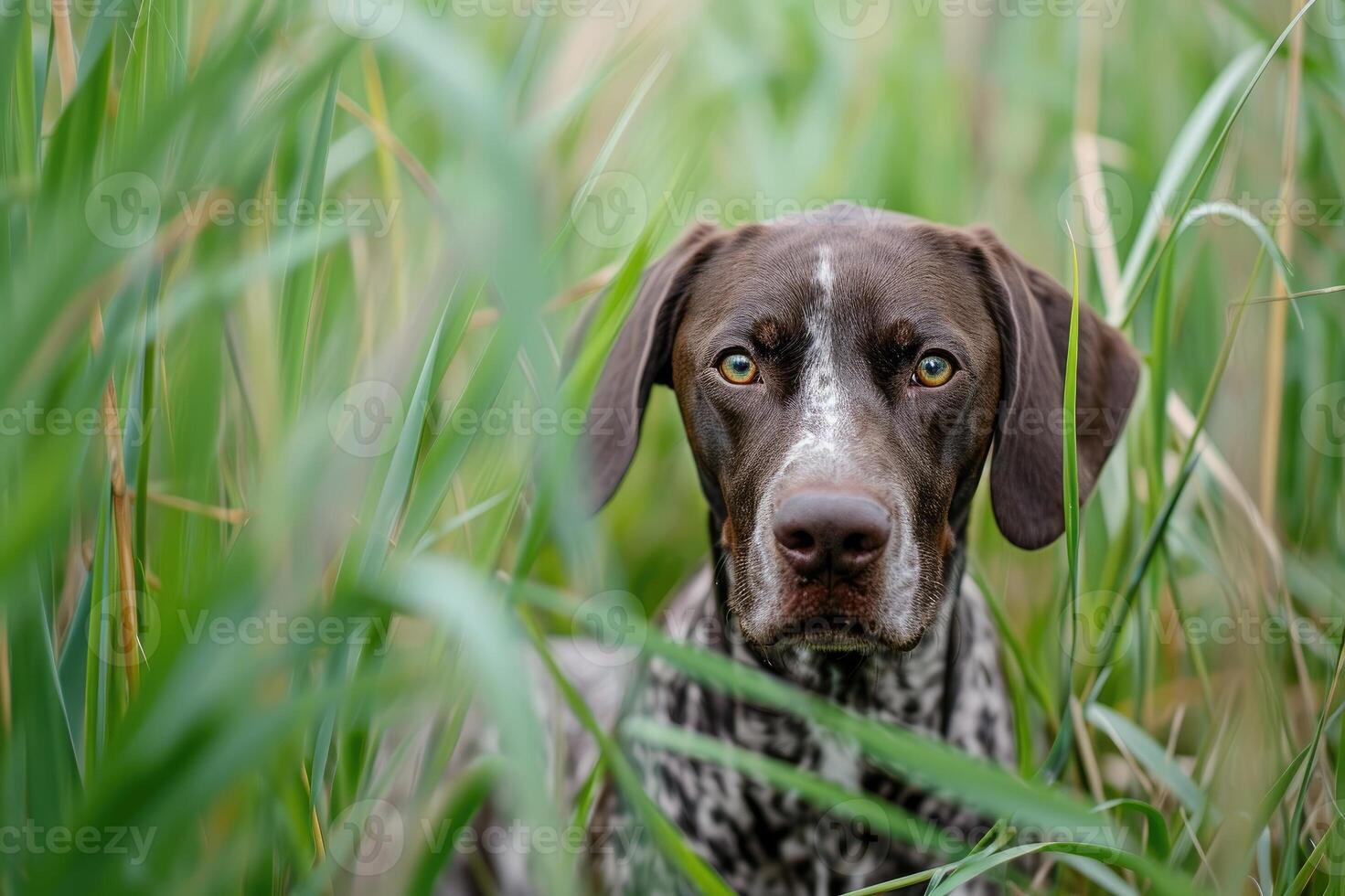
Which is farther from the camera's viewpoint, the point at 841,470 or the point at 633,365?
the point at 633,365

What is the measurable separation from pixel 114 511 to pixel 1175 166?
2.64m

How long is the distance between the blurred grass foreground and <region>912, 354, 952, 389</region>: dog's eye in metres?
0.51

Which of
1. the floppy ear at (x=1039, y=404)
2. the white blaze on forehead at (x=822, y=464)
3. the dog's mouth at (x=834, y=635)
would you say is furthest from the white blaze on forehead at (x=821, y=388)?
the floppy ear at (x=1039, y=404)

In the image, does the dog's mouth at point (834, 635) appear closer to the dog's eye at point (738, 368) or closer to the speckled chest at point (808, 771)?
the speckled chest at point (808, 771)

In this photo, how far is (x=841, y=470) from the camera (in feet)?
7.08

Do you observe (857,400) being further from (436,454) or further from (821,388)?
(436,454)

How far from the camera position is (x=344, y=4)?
1.69m

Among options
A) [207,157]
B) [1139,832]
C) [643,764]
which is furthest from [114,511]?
[1139,832]

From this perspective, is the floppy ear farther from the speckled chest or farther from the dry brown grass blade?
the dry brown grass blade

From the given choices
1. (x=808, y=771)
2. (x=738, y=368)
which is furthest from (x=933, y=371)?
(x=808, y=771)

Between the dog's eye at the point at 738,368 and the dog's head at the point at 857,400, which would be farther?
the dog's eye at the point at 738,368

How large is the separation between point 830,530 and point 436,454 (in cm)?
73

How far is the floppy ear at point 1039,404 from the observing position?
2.54m

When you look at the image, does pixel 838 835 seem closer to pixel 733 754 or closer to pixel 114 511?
pixel 733 754
